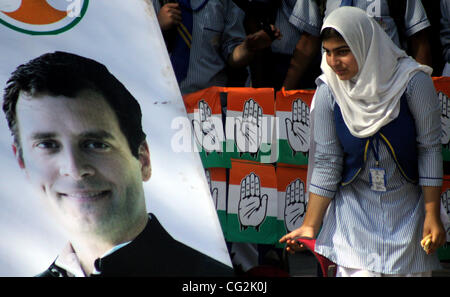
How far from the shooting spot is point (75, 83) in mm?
2230

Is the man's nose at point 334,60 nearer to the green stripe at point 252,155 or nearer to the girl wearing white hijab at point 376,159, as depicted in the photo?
the girl wearing white hijab at point 376,159

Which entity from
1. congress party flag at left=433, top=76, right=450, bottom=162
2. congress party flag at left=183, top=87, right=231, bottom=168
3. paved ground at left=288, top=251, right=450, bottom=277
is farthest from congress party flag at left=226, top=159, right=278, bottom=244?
congress party flag at left=433, top=76, right=450, bottom=162

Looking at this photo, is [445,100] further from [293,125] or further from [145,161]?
[145,161]

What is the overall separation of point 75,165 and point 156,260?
0.40 metres

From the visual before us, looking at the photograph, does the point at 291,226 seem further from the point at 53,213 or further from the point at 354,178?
the point at 53,213

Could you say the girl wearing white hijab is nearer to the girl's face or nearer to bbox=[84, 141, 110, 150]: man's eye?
the girl's face

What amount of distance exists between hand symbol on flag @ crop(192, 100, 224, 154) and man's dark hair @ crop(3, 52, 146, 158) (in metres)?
1.62

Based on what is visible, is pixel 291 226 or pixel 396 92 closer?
pixel 396 92

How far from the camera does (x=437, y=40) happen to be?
171 inches

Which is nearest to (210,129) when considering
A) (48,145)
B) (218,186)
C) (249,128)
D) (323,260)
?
(249,128)

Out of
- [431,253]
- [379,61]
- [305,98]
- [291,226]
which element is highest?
[379,61]

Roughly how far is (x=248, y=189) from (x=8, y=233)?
207cm

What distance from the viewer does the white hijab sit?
2645 mm

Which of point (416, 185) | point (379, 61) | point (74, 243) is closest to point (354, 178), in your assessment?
point (416, 185)
